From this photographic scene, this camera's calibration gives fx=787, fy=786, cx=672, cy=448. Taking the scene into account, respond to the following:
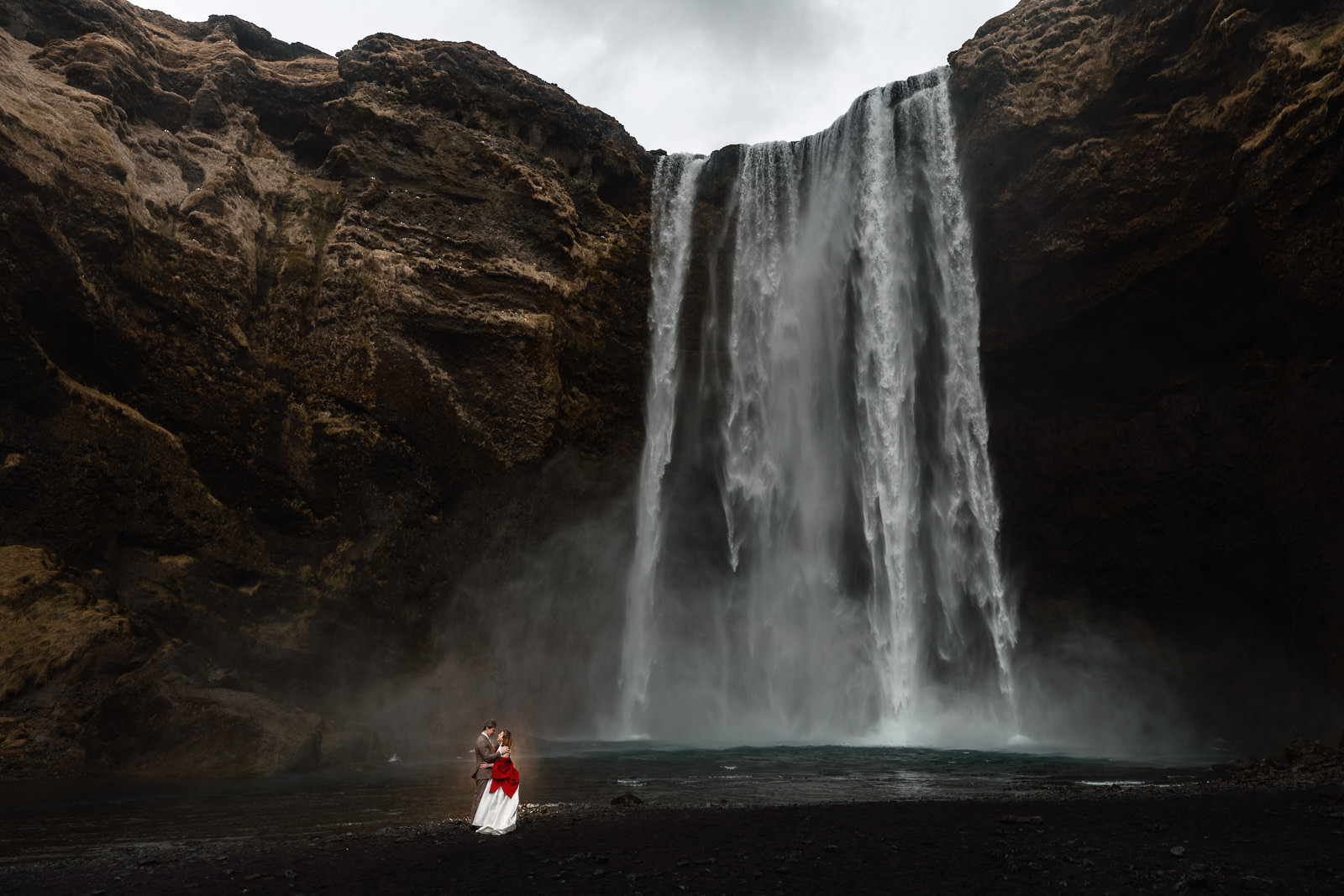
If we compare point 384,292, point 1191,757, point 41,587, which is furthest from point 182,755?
point 1191,757

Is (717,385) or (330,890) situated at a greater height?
(717,385)

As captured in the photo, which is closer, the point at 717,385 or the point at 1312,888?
the point at 1312,888

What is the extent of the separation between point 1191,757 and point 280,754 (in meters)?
18.6

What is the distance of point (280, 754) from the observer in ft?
47.5

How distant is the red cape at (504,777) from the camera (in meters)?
8.61

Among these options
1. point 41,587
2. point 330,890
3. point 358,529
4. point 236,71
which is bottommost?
point 330,890

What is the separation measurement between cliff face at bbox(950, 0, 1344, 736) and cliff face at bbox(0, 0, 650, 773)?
12096mm

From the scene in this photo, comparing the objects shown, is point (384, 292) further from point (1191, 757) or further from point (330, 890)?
point (1191, 757)

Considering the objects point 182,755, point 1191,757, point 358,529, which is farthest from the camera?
point 358,529

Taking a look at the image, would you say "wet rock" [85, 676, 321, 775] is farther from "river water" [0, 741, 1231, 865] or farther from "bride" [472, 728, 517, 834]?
"bride" [472, 728, 517, 834]

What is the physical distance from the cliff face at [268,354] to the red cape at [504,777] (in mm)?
8063

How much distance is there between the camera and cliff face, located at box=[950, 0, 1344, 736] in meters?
17.7

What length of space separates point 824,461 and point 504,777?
1879 centimetres

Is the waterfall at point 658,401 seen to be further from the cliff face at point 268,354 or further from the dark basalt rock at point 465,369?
the dark basalt rock at point 465,369
